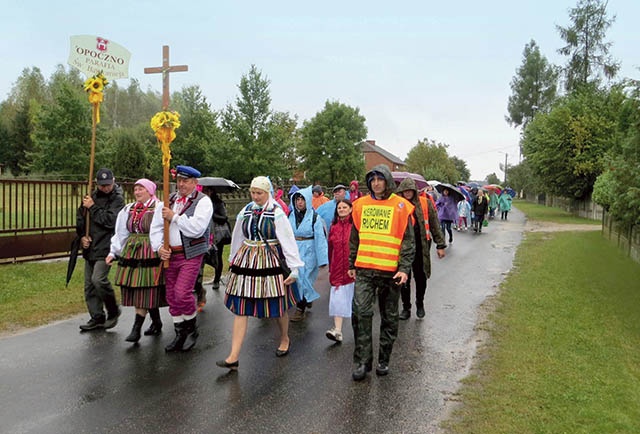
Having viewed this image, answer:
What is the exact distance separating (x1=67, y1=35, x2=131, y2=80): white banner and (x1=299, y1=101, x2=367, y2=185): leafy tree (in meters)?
39.9

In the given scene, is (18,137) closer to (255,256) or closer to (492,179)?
(255,256)

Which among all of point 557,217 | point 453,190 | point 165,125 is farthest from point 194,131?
point 165,125

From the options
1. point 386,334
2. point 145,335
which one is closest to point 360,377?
point 386,334

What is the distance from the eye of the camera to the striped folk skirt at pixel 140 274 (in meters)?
5.70

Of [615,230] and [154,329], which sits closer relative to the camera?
[154,329]

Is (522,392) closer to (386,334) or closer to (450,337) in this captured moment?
(386,334)

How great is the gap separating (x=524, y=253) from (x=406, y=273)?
10947 mm

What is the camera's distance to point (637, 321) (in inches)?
311

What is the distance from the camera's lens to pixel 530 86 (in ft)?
196

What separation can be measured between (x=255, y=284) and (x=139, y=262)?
1.46m

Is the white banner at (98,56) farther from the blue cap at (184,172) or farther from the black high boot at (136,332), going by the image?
the black high boot at (136,332)

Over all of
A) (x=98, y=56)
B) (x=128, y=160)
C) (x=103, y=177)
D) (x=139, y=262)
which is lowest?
(x=139, y=262)

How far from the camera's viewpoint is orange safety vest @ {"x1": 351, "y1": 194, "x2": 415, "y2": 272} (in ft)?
16.1

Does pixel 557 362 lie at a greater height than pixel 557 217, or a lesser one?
lesser
